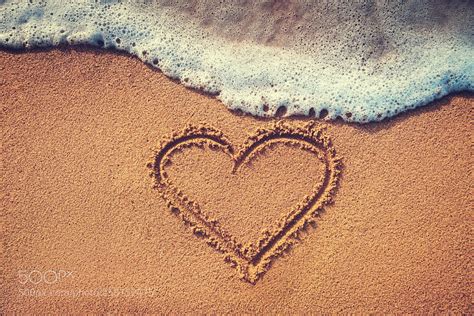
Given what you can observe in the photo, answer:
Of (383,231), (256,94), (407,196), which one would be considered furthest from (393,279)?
(256,94)

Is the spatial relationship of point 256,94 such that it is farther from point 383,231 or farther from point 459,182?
point 459,182

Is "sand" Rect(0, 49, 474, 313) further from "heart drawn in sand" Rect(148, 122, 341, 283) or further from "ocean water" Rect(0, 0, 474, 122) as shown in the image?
"ocean water" Rect(0, 0, 474, 122)

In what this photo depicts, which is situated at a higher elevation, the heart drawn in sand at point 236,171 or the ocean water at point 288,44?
the ocean water at point 288,44

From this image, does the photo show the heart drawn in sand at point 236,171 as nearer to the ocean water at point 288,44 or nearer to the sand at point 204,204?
the sand at point 204,204

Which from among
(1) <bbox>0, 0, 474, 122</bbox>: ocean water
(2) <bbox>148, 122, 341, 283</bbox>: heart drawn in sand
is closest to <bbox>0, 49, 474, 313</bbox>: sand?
(2) <bbox>148, 122, 341, 283</bbox>: heart drawn in sand

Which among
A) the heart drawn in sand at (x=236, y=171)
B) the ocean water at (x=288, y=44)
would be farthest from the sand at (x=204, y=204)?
the ocean water at (x=288, y=44)

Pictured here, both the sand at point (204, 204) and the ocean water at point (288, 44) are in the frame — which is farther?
the ocean water at point (288, 44)
